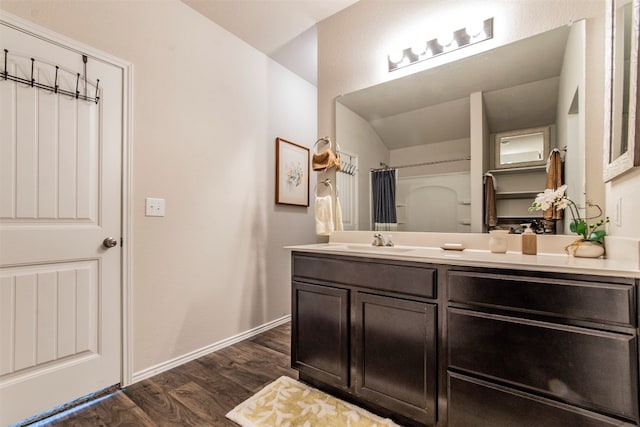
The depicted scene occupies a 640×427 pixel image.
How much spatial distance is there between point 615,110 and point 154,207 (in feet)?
8.35

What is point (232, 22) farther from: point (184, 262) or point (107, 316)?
point (107, 316)

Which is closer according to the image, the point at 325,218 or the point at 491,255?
the point at 491,255

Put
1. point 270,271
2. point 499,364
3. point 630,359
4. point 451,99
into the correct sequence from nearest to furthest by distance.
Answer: point 630,359
point 499,364
point 451,99
point 270,271

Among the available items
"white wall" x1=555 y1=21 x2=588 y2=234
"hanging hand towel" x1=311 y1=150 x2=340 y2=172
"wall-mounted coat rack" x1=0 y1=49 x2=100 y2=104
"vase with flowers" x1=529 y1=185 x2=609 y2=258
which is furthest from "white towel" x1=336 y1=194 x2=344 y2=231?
"wall-mounted coat rack" x1=0 y1=49 x2=100 y2=104

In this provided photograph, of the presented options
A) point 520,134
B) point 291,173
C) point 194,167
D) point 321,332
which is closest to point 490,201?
point 520,134

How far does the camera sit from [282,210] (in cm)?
299

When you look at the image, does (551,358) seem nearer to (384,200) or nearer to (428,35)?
(384,200)

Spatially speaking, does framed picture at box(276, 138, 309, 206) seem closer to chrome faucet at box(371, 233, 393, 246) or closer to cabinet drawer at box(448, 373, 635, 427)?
chrome faucet at box(371, 233, 393, 246)

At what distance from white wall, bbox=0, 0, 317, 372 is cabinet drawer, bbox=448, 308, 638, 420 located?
6.00ft

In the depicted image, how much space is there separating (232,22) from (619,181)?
2731 mm

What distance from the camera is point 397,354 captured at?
138 centimetres

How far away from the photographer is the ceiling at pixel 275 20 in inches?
85.6

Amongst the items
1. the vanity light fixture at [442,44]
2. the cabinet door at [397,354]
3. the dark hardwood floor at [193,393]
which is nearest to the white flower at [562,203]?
the cabinet door at [397,354]

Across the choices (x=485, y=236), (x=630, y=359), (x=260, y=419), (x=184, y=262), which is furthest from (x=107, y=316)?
(x=630, y=359)
